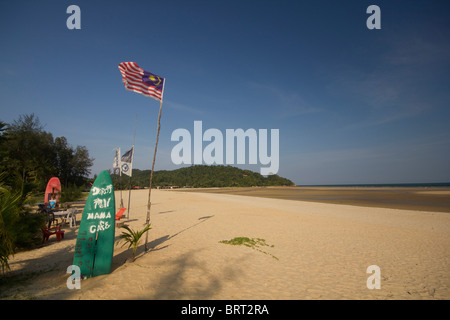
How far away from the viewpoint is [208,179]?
13762cm

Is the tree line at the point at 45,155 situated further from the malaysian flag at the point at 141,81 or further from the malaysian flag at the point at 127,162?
the malaysian flag at the point at 141,81

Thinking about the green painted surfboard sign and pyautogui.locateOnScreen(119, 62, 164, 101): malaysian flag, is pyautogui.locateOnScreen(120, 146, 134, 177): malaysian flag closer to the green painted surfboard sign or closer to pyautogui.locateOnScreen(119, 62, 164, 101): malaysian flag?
pyautogui.locateOnScreen(119, 62, 164, 101): malaysian flag

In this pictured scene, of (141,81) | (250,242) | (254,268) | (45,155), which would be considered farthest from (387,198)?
(45,155)

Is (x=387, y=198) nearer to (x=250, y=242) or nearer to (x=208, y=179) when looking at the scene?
(x=250, y=242)

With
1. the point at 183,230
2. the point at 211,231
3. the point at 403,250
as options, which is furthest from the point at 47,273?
the point at 403,250

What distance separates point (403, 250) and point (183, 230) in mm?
9321

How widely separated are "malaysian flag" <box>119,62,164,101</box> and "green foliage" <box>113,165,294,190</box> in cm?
12121

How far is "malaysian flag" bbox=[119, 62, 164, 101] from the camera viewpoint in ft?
22.4

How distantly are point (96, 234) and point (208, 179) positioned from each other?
13323 cm

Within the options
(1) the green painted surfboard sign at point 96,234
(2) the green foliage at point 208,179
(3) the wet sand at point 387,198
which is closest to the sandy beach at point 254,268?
(1) the green painted surfboard sign at point 96,234

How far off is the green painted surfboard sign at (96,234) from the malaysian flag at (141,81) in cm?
347

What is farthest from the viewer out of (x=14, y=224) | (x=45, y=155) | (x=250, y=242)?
(x=45, y=155)
